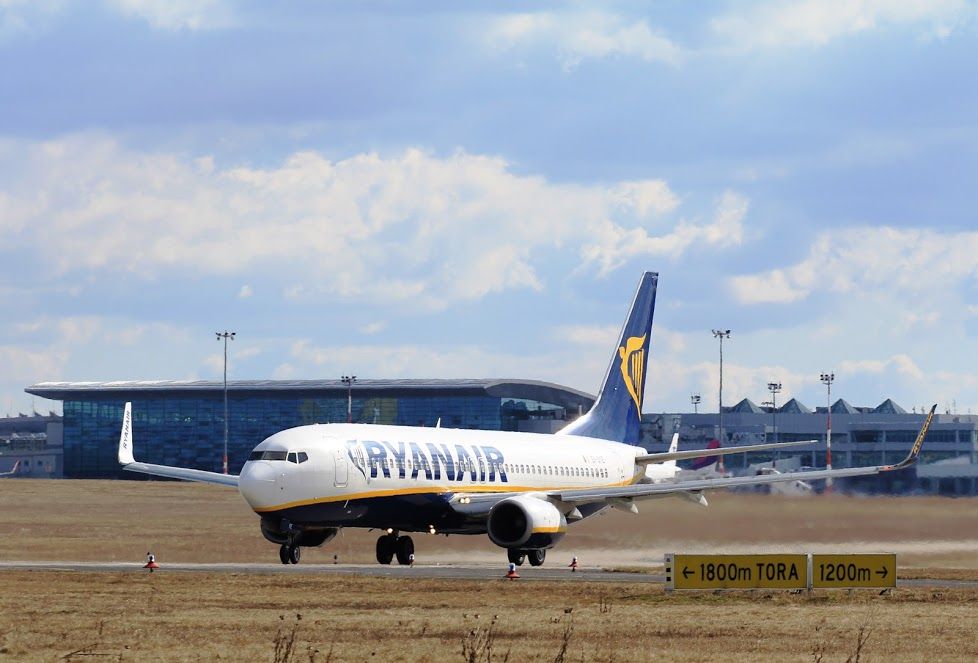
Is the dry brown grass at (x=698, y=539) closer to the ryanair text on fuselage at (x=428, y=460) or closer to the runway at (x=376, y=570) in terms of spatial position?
the ryanair text on fuselage at (x=428, y=460)

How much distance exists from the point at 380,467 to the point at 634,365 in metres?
20.8

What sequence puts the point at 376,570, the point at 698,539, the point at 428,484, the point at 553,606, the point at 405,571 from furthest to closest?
the point at 698,539 → the point at 428,484 → the point at 376,570 → the point at 405,571 → the point at 553,606

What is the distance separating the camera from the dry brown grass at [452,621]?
27.1m

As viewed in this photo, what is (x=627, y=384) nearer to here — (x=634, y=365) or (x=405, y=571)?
(x=634, y=365)

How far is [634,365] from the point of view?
7075cm

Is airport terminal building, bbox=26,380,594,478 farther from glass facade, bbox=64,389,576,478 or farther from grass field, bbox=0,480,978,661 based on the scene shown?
grass field, bbox=0,480,978,661

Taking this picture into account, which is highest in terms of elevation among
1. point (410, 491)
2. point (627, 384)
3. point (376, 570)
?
point (627, 384)

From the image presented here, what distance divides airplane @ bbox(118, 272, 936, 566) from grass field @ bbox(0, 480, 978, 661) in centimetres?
229

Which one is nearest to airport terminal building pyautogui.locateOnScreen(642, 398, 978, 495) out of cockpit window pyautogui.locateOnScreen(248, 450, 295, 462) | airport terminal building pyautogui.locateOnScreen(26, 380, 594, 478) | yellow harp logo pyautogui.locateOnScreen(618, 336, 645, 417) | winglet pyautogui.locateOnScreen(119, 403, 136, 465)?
airport terminal building pyautogui.locateOnScreen(26, 380, 594, 478)

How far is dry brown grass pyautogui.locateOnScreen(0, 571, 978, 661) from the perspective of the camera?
88.9ft

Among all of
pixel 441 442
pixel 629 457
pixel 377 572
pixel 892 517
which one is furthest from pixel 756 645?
pixel 629 457

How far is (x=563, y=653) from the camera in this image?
2502cm

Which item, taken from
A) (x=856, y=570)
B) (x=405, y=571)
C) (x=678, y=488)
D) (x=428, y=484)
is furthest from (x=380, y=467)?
(x=856, y=570)

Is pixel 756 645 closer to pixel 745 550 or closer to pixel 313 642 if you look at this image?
pixel 313 642
